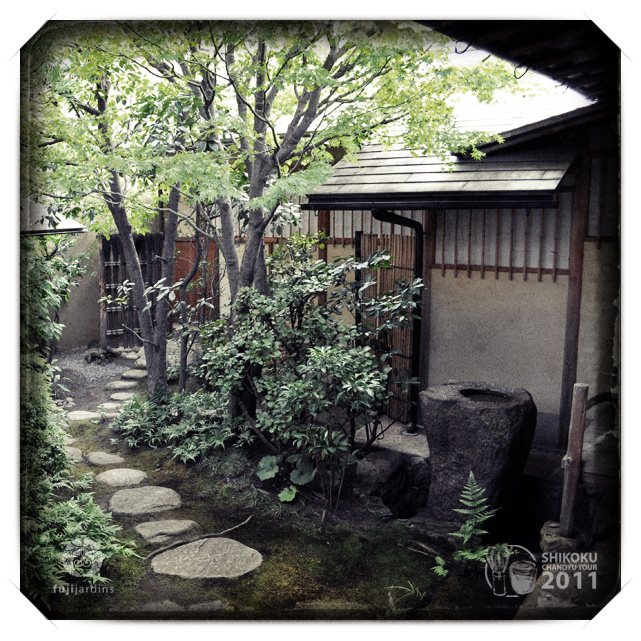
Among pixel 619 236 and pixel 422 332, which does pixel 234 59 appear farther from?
pixel 619 236

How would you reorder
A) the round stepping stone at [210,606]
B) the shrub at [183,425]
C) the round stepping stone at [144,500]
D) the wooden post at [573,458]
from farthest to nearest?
the shrub at [183,425]
the round stepping stone at [144,500]
the wooden post at [573,458]
the round stepping stone at [210,606]

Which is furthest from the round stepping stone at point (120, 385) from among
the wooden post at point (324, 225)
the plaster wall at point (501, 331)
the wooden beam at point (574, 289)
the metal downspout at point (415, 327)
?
the wooden beam at point (574, 289)

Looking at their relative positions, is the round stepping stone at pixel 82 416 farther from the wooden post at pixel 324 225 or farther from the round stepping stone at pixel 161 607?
the round stepping stone at pixel 161 607

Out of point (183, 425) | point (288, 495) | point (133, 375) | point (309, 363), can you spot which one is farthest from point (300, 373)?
point (133, 375)

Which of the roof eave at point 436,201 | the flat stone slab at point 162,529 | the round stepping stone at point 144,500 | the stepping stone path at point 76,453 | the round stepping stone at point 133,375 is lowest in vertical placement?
the flat stone slab at point 162,529

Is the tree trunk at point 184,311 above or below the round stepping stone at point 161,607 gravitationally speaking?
above

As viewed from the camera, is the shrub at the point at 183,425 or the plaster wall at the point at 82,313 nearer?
the shrub at the point at 183,425

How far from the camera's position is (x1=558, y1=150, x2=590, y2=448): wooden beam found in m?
6.11

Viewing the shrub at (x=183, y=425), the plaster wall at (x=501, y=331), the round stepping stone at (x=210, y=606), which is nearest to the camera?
the round stepping stone at (x=210, y=606)

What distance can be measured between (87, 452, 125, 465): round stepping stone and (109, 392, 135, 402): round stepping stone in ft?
6.62

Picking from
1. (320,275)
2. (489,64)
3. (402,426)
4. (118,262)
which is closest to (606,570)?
(402,426)

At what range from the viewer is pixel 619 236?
4945mm

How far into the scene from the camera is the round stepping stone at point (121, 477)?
6.53 metres

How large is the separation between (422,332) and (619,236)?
2.96 metres
